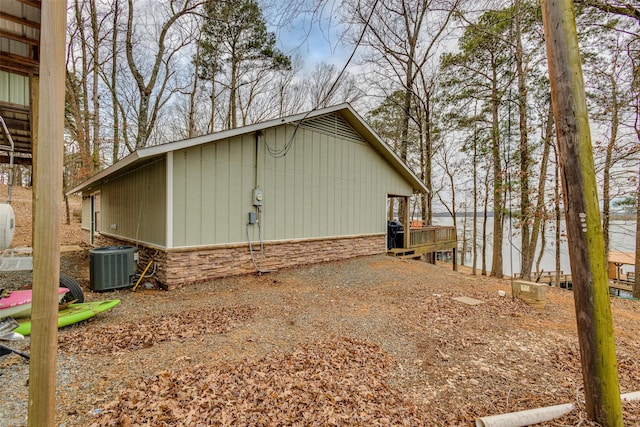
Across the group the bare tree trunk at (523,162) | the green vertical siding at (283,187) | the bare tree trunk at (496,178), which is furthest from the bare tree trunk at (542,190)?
the green vertical siding at (283,187)

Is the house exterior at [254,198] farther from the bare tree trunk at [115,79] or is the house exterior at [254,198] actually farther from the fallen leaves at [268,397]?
the bare tree trunk at [115,79]

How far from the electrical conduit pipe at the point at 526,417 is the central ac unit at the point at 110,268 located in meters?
6.39

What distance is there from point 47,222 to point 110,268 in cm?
532

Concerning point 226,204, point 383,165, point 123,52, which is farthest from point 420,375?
point 123,52

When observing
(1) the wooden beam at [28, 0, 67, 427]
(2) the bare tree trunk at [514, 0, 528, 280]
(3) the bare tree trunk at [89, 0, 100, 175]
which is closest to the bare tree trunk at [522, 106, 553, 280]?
(2) the bare tree trunk at [514, 0, 528, 280]

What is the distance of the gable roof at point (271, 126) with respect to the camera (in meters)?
5.56

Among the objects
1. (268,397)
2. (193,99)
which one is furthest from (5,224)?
(193,99)

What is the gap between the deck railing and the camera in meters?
11.5

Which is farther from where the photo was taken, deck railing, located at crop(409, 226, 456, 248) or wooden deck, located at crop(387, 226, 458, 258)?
deck railing, located at crop(409, 226, 456, 248)

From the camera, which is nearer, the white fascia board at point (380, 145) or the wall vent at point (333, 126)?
the wall vent at point (333, 126)

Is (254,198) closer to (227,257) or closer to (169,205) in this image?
(227,257)

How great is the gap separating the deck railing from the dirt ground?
604 centimetres

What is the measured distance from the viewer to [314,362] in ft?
9.36

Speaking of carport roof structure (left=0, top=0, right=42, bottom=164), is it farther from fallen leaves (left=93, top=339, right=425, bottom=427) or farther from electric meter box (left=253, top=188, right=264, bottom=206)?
electric meter box (left=253, top=188, right=264, bottom=206)
